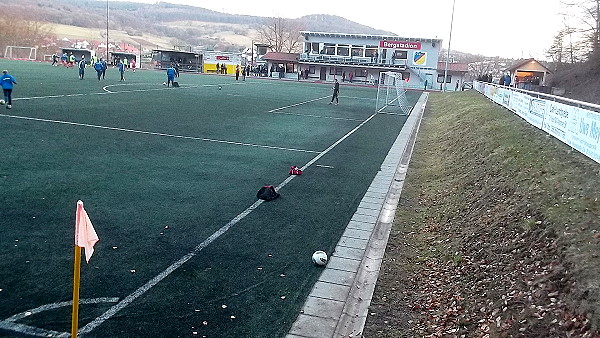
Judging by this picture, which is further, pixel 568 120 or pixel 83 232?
pixel 568 120

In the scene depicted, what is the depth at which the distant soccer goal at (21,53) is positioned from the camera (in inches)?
3125

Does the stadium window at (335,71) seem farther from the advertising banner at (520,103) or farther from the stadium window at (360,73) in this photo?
the advertising banner at (520,103)

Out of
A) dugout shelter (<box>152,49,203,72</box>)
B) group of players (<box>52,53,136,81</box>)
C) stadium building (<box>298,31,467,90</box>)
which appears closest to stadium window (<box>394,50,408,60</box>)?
stadium building (<box>298,31,467,90</box>)

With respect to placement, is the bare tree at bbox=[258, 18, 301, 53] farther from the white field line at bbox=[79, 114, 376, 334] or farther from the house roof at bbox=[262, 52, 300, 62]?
the white field line at bbox=[79, 114, 376, 334]

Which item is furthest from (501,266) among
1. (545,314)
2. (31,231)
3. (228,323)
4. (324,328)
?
(31,231)

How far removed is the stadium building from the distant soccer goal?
135ft

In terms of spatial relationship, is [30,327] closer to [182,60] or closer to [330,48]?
[330,48]

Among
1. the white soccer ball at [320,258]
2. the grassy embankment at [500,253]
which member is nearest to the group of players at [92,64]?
the grassy embankment at [500,253]

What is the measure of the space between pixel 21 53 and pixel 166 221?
85.6 m

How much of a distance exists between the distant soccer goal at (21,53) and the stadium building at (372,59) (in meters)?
41.2

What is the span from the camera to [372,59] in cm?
8494

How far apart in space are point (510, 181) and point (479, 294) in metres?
4.32

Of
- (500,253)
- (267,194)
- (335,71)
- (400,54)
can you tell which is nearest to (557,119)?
(500,253)

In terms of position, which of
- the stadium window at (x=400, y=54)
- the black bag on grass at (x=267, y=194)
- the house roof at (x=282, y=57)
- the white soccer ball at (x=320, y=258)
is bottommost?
the white soccer ball at (x=320, y=258)
